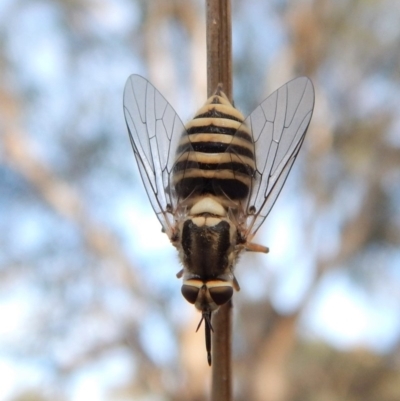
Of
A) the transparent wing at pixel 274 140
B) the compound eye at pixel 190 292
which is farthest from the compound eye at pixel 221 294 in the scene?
the transparent wing at pixel 274 140

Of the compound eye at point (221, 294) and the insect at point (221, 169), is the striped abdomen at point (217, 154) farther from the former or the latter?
the compound eye at point (221, 294)

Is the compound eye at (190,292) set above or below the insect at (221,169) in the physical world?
below

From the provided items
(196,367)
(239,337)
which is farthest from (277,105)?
(239,337)

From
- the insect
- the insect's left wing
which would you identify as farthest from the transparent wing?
the insect's left wing

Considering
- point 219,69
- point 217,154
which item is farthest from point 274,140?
point 219,69

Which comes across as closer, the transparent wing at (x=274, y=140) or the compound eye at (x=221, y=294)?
the compound eye at (x=221, y=294)

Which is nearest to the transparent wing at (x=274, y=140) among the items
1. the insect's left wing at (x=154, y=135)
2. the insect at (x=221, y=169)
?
the insect at (x=221, y=169)

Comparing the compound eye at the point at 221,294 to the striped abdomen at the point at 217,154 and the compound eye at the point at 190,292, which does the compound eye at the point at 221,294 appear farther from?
the striped abdomen at the point at 217,154

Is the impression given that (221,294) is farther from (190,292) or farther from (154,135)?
(154,135)

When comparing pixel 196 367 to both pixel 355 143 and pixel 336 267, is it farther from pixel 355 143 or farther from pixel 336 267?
pixel 355 143
